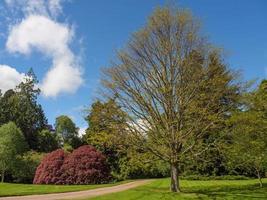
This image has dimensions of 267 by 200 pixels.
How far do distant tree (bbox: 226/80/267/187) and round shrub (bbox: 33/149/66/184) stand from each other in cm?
2008

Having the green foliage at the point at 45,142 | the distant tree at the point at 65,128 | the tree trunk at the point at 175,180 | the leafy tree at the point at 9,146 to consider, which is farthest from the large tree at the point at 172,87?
the distant tree at the point at 65,128

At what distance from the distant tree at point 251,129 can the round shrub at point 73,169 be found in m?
18.0

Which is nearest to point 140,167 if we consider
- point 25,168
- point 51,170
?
point 51,170

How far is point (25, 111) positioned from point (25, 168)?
23.5 m

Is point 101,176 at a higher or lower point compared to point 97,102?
A: lower

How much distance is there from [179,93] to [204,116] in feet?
6.86

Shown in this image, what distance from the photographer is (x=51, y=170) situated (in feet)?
123

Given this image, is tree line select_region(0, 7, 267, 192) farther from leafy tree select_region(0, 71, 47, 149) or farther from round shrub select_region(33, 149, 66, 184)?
leafy tree select_region(0, 71, 47, 149)

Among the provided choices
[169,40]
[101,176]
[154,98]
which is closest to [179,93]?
[154,98]

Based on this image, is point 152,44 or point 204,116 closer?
point 204,116

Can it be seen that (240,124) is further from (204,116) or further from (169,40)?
(169,40)

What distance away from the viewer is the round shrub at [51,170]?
37094 millimetres

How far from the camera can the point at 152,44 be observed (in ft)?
76.2

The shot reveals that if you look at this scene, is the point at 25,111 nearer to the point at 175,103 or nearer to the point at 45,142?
the point at 45,142
